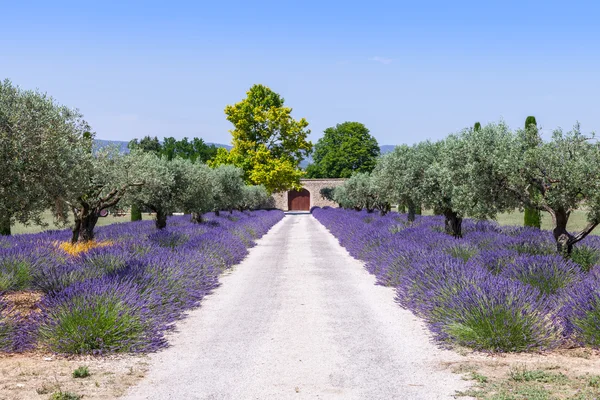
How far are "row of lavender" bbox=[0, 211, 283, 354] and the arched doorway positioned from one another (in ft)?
215

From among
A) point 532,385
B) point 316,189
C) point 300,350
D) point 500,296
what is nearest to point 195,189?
point 300,350

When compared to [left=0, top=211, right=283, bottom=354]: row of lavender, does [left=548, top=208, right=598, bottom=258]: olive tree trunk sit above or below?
above

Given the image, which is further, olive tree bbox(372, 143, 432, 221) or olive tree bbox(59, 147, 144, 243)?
olive tree bbox(372, 143, 432, 221)

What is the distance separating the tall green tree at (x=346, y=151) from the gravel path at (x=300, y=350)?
2962 inches

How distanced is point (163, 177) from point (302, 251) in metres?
5.88

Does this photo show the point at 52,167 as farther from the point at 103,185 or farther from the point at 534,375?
the point at 103,185

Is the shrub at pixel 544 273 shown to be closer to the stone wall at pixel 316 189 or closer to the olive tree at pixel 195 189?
Answer: the olive tree at pixel 195 189

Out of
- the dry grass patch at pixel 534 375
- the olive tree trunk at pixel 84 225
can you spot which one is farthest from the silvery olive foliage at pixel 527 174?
the olive tree trunk at pixel 84 225

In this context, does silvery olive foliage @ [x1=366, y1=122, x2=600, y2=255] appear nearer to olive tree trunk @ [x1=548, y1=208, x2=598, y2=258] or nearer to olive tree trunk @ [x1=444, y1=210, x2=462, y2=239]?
olive tree trunk @ [x1=548, y1=208, x2=598, y2=258]

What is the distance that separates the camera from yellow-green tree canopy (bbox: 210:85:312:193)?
55.8 metres

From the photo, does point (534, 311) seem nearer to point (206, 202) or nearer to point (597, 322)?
point (597, 322)

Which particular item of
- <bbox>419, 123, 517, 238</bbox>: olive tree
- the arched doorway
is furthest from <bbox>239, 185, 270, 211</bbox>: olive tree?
<bbox>419, 123, 517, 238</bbox>: olive tree

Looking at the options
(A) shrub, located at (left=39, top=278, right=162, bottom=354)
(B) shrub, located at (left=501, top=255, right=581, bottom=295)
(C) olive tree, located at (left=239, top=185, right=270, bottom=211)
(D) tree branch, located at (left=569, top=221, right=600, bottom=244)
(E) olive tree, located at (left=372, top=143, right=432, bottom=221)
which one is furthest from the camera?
(C) olive tree, located at (left=239, top=185, right=270, bottom=211)

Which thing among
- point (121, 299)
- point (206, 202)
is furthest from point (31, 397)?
point (206, 202)
